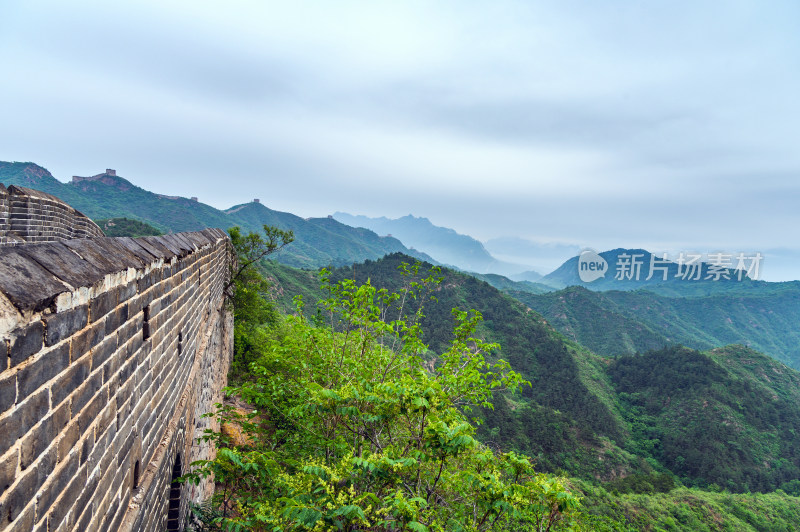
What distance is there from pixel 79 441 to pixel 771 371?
74.2 meters

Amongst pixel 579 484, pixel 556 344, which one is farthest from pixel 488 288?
pixel 579 484

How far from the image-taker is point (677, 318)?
10669 cm

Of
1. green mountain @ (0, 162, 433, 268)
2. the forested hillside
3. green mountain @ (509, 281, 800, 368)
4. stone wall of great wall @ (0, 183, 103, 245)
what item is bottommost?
the forested hillside

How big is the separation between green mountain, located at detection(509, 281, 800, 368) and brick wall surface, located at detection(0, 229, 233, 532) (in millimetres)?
81976

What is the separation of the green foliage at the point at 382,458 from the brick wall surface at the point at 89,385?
896 millimetres

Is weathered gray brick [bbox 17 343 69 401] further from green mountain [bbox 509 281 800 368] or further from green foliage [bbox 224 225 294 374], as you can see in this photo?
green mountain [bbox 509 281 800 368]

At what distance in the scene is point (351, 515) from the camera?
305 cm

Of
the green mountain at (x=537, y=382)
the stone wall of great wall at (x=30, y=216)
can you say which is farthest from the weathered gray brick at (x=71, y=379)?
the green mountain at (x=537, y=382)

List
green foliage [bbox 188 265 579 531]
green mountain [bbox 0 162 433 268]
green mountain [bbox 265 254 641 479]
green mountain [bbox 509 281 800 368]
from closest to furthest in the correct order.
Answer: green foliage [bbox 188 265 579 531] → green mountain [bbox 265 254 641 479] → green mountain [bbox 509 281 800 368] → green mountain [bbox 0 162 433 268]

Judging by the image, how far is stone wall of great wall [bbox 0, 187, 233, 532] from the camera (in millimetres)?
1186

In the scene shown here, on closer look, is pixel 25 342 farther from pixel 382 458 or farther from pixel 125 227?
pixel 125 227

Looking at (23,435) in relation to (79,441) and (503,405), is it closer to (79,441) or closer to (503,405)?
(79,441)

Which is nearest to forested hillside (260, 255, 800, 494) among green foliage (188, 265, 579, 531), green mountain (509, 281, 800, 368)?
green foliage (188, 265, 579, 531)

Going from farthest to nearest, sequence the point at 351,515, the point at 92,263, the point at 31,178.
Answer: the point at 31,178, the point at 351,515, the point at 92,263
